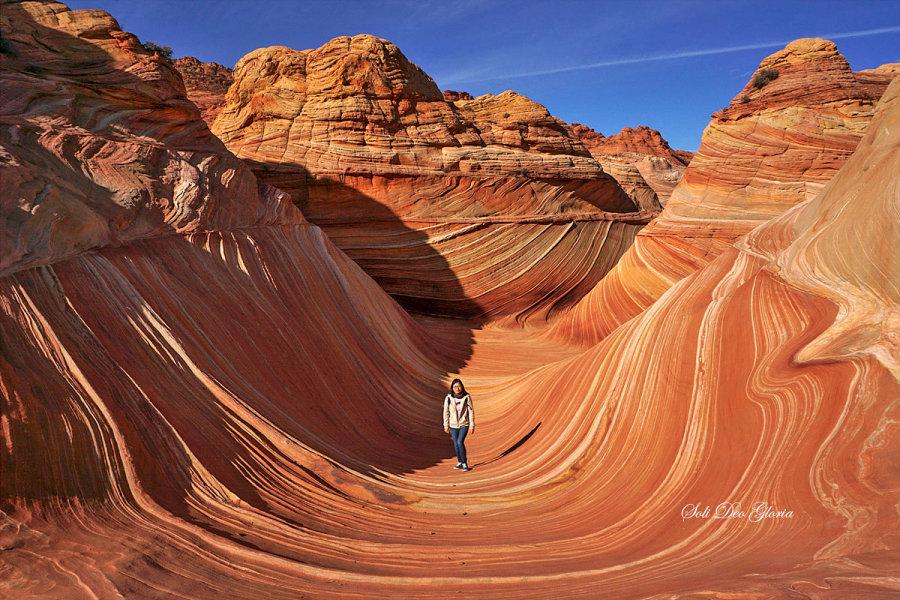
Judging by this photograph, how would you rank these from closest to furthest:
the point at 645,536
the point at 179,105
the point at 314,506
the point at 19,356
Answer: the point at 19,356 → the point at 645,536 → the point at 314,506 → the point at 179,105

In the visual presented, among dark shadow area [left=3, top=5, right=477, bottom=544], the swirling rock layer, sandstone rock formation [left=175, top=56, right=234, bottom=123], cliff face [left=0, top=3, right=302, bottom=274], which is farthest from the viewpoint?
sandstone rock formation [left=175, top=56, right=234, bottom=123]

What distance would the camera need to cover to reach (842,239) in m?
5.94

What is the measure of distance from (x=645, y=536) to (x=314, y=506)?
234 centimetres

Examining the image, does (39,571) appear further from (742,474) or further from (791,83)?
(791,83)

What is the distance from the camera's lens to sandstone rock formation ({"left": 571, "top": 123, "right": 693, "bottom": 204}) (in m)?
40.1

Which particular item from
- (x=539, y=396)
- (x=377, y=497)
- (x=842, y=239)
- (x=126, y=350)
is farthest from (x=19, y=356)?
(x=842, y=239)

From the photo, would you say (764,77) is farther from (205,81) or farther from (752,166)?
(205,81)

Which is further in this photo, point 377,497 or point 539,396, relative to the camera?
point 539,396

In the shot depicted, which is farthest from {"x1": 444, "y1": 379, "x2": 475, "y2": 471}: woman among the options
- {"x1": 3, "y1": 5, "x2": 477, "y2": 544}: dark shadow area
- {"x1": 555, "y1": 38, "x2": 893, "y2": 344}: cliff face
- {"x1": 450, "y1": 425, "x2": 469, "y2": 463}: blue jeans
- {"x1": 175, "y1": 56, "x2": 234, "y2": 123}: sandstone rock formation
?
{"x1": 175, "y1": 56, "x2": 234, "y2": 123}: sandstone rock formation

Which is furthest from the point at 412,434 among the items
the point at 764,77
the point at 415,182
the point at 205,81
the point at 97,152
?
the point at 205,81

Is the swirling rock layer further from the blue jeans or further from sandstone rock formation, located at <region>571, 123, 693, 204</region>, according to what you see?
sandstone rock formation, located at <region>571, 123, 693, 204</region>

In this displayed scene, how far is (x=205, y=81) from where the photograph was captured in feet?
103

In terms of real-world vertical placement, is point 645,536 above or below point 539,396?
below

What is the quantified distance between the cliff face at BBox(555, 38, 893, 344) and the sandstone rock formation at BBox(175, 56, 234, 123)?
17319 mm
